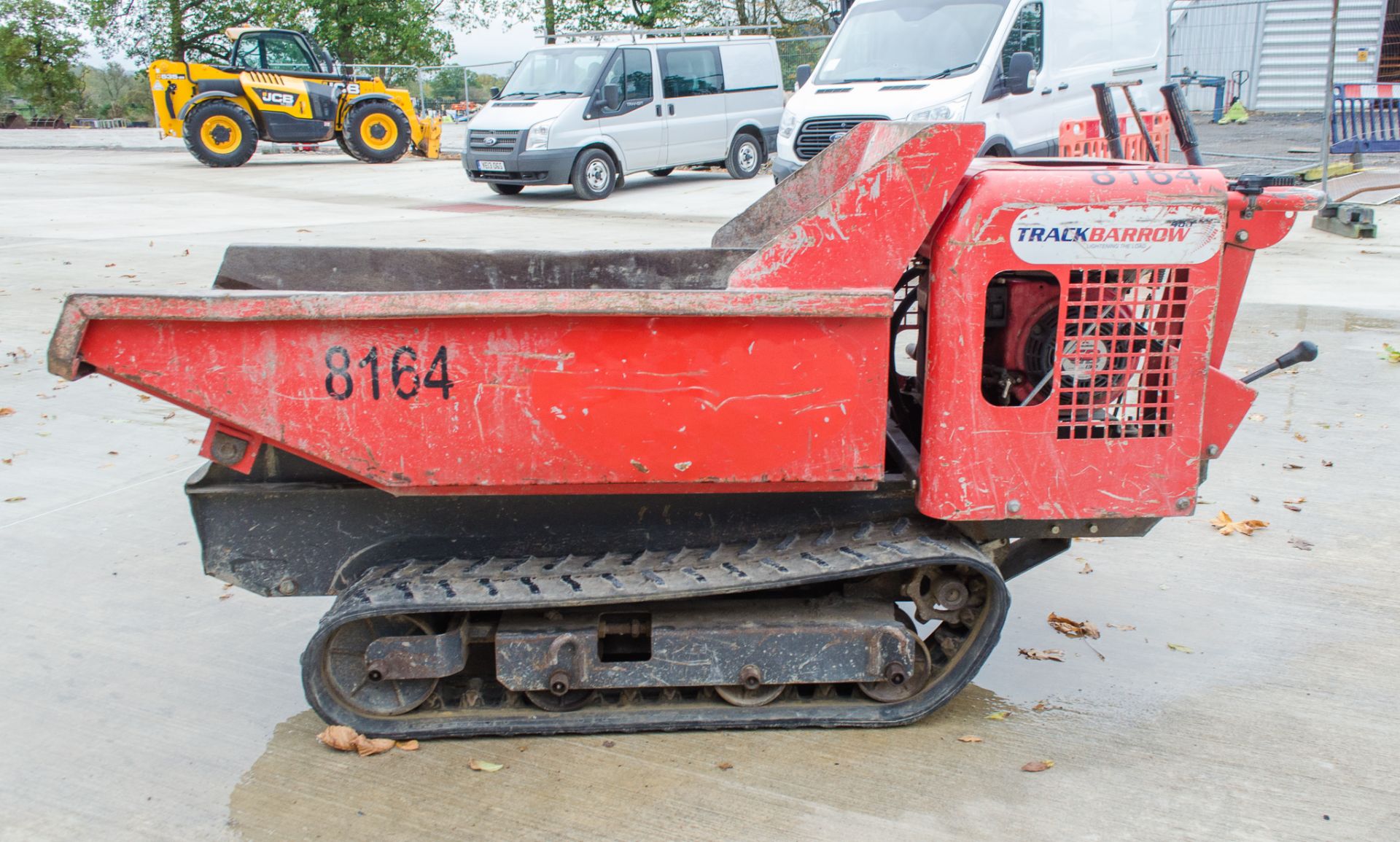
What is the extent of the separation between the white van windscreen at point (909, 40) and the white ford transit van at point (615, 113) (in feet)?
13.8

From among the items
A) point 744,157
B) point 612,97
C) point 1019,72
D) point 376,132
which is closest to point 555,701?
point 1019,72

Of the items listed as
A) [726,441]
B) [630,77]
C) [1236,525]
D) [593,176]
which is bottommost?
[1236,525]

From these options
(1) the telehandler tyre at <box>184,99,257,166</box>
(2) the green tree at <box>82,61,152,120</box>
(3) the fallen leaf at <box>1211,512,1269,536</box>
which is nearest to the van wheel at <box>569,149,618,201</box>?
(1) the telehandler tyre at <box>184,99,257,166</box>

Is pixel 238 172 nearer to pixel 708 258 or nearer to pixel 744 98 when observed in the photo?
pixel 744 98

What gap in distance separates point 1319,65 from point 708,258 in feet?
77.1

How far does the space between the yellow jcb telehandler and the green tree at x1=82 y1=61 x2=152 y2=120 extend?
27502mm

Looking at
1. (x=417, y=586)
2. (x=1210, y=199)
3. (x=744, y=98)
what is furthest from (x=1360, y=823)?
(x=744, y=98)

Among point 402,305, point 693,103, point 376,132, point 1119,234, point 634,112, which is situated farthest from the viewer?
point 376,132

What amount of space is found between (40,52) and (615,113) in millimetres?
38583

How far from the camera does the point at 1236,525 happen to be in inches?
181

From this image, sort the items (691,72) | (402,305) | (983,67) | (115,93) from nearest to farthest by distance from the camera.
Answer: (402,305) < (983,67) < (691,72) < (115,93)

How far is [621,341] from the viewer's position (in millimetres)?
2834

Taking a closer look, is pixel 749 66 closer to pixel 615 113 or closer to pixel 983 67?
pixel 615 113

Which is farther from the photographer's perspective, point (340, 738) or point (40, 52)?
point (40, 52)
